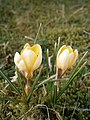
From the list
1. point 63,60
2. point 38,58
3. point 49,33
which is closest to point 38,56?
point 38,58

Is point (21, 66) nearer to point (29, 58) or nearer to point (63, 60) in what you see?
point (29, 58)

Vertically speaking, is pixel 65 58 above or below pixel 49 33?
below

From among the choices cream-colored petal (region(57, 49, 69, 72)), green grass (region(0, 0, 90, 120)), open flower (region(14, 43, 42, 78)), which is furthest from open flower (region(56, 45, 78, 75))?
green grass (region(0, 0, 90, 120))

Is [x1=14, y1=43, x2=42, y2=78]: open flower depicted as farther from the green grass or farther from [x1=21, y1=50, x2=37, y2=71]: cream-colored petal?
the green grass

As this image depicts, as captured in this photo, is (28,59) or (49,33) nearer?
(28,59)

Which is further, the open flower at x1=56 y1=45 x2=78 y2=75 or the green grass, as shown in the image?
the green grass

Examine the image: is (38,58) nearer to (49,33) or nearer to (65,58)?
(65,58)
